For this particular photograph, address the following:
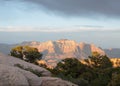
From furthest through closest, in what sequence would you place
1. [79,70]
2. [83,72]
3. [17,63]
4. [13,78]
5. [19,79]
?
1. [79,70]
2. [83,72]
3. [17,63]
4. [19,79]
5. [13,78]

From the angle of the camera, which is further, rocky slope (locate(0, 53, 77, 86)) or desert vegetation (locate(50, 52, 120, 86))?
desert vegetation (locate(50, 52, 120, 86))

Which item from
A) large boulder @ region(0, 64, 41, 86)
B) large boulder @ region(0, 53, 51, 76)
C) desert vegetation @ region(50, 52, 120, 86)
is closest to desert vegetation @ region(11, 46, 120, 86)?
desert vegetation @ region(50, 52, 120, 86)

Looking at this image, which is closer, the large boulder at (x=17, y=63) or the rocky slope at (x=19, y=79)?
the rocky slope at (x=19, y=79)

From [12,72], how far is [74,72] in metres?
33.6

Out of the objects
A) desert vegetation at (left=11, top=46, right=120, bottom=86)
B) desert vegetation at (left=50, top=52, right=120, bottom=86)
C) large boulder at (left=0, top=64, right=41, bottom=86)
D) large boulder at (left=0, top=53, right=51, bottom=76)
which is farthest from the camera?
desert vegetation at (left=50, top=52, right=120, bottom=86)

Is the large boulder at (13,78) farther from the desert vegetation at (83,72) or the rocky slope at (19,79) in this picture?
the desert vegetation at (83,72)

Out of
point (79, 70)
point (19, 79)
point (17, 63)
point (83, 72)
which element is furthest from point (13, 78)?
point (79, 70)

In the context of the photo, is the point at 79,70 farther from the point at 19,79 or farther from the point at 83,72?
the point at 19,79

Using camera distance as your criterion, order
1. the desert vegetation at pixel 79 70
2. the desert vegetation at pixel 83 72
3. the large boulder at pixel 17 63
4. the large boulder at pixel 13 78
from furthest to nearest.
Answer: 1. the desert vegetation at pixel 83 72
2. the desert vegetation at pixel 79 70
3. the large boulder at pixel 17 63
4. the large boulder at pixel 13 78

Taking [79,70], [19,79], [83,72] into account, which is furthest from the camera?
[79,70]

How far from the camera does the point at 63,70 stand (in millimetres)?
55594

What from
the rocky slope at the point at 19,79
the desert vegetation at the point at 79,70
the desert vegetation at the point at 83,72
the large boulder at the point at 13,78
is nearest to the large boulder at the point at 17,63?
the rocky slope at the point at 19,79

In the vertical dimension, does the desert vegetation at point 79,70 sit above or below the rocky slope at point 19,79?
below

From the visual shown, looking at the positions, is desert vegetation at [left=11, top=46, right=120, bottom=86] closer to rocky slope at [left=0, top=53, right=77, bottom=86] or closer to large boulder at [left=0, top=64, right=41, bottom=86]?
rocky slope at [left=0, top=53, right=77, bottom=86]
